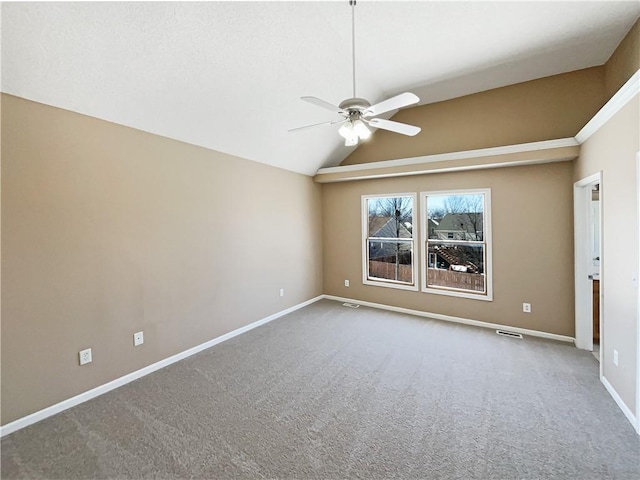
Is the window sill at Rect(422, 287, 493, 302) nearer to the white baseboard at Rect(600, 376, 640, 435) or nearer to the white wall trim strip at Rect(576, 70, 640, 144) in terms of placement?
the white baseboard at Rect(600, 376, 640, 435)

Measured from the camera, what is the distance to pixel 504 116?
4055 mm

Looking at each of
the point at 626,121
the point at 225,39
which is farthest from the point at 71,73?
the point at 626,121

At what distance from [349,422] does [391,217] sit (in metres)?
3.63

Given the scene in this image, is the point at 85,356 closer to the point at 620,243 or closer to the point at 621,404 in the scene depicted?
the point at 621,404

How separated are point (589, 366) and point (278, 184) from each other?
180 inches

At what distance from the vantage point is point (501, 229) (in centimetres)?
411

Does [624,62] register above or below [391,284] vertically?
above

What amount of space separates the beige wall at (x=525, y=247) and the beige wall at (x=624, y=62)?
0.95m

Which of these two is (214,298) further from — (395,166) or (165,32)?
(395,166)

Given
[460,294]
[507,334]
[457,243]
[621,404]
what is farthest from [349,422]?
[457,243]

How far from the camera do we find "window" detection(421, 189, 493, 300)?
4.28m

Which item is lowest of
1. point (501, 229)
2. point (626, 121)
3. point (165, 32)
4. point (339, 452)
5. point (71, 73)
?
point (339, 452)

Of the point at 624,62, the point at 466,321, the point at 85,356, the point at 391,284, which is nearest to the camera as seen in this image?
the point at 85,356

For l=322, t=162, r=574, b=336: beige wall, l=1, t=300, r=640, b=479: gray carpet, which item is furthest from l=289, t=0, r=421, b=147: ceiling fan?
l=322, t=162, r=574, b=336: beige wall
